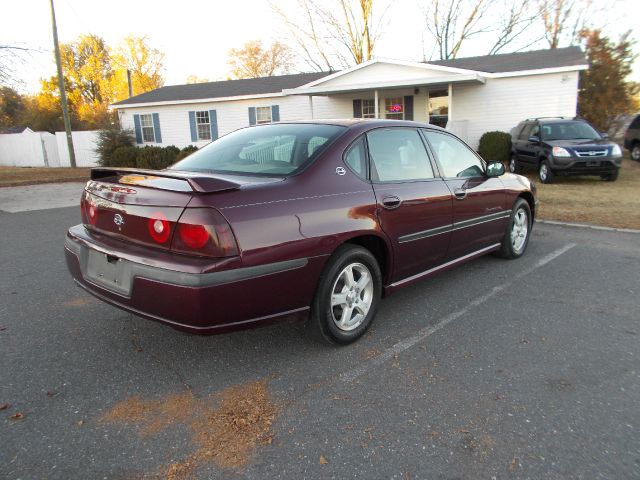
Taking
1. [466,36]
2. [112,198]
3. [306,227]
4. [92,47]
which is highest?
[92,47]

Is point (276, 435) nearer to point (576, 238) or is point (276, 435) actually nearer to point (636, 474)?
point (636, 474)

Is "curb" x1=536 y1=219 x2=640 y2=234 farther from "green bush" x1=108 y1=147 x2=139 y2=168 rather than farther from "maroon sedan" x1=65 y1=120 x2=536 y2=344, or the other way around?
"green bush" x1=108 y1=147 x2=139 y2=168

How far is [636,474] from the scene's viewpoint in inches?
79.9

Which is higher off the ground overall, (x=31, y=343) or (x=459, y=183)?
(x=459, y=183)

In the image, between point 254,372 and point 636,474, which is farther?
point 254,372

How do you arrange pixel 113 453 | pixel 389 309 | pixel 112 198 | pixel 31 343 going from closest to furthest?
1. pixel 113 453
2. pixel 112 198
3. pixel 31 343
4. pixel 389 309

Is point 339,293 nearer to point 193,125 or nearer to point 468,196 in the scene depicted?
point 468,196

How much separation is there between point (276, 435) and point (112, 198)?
5.80 ft

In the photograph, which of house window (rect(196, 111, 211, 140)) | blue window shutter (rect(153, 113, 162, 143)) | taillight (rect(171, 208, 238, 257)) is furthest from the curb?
blue window shutter (rect(153, 113, 162, 143))

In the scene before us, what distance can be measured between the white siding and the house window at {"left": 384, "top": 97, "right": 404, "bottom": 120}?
2181 millimetres

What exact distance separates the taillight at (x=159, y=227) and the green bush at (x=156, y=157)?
17.1m

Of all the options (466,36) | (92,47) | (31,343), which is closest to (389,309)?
(31,343)

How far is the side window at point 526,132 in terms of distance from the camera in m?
12.9

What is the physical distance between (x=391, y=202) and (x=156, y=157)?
17.7 m
